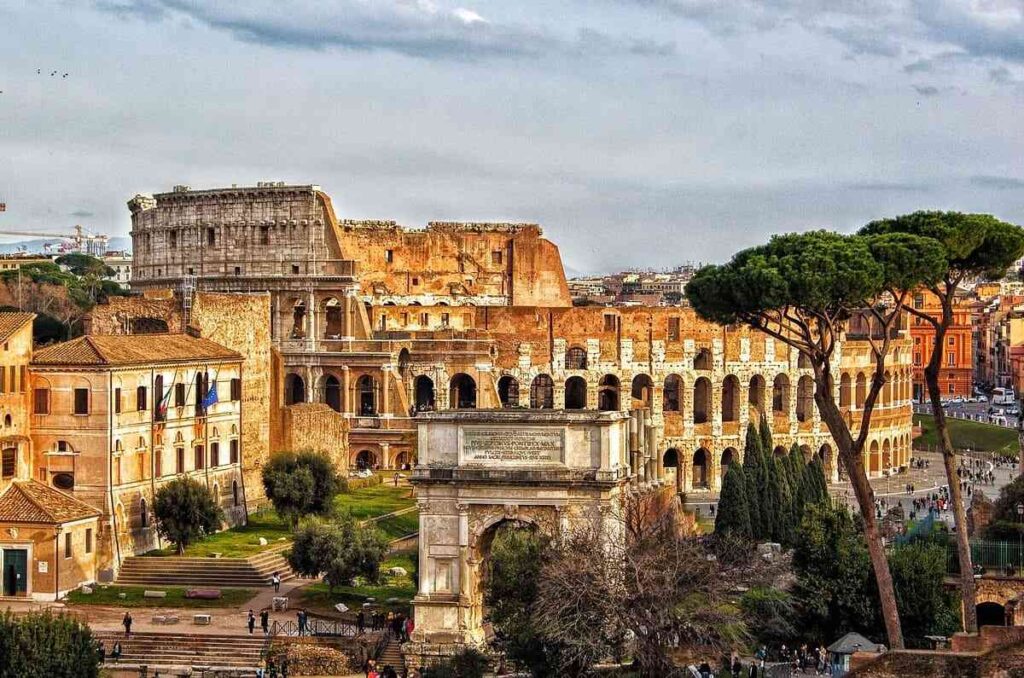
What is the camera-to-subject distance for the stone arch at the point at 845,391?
105625 millimetres

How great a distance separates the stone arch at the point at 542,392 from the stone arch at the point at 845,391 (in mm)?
16666

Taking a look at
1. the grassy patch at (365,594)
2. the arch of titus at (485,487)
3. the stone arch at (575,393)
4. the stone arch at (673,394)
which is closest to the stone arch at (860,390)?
the stone arch at (673,394)

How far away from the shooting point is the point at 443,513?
45.2 m

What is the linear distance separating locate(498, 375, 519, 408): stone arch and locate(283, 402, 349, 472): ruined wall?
94.6 feet

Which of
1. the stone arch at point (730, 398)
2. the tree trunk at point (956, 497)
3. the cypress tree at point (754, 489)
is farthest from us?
Answer: the stone arch at point (730, 398)

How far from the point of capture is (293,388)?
9700cm

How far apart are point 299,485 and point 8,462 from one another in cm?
1041

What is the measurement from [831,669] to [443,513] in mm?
9909

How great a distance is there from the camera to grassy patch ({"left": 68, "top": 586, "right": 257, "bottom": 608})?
50.6 meters

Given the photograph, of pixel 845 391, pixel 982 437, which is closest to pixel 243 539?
pixel 845 391

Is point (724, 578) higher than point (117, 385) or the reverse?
the reverse

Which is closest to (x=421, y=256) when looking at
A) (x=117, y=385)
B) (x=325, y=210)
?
→ (x=325, y=210)

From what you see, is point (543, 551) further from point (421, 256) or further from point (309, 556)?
point (421, 256)

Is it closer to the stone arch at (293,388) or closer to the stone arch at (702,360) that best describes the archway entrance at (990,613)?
the stone arch at (702,360)
